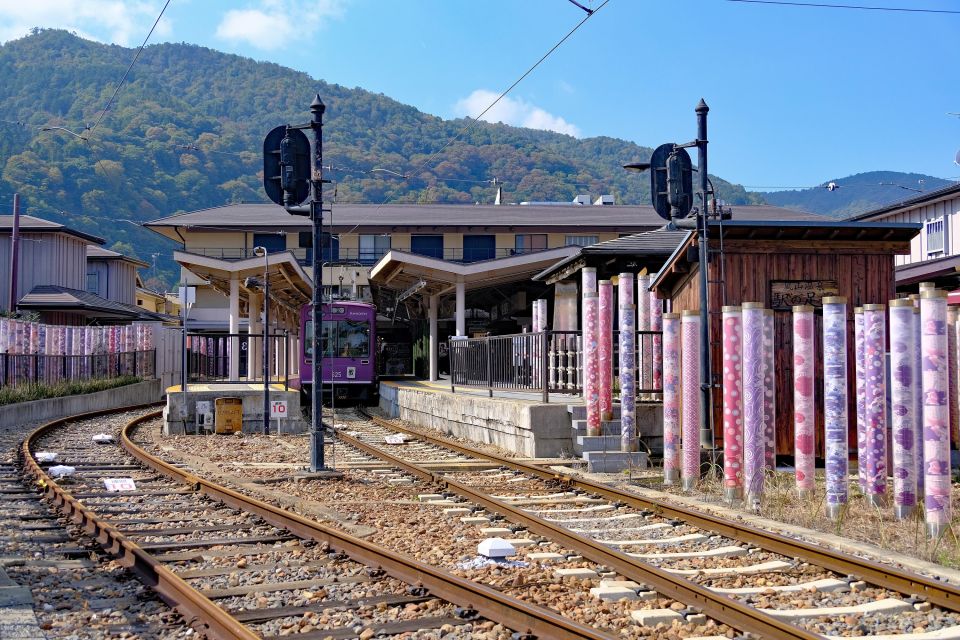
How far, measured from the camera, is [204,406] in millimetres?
19766

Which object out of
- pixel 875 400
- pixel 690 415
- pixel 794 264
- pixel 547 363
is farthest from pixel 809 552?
pixel 547 363

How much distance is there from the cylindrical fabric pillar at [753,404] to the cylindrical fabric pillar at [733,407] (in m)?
0.17

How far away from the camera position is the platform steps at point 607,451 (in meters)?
12.9

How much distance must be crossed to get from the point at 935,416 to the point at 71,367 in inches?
1080

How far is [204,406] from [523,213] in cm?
3363

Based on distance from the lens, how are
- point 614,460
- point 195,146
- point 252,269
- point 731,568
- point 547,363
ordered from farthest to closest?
point 195,146, point 252,269, point 547,363, point 614,460, point 731,568

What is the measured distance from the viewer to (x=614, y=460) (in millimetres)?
13000

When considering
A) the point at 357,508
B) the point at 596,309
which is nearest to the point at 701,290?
the point at 596,309

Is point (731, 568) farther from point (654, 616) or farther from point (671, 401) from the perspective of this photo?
point (671, 401)

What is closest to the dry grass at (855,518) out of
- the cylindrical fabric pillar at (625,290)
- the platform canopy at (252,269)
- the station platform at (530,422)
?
the station platform at (530,422)

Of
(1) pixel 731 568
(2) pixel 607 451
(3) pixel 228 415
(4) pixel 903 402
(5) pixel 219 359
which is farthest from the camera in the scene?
(5) pixel 219 359

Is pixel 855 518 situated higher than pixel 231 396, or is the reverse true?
pixel 231 396

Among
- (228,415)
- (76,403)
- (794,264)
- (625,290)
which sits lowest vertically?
(76,403)

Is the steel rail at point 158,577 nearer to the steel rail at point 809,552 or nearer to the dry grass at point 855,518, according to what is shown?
the steel rail at point 809,552
